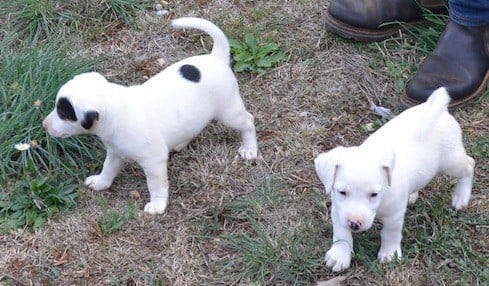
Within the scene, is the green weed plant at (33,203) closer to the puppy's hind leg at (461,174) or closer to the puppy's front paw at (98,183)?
the puppy's front paw at (98,183)

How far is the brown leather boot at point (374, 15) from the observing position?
13.4ft

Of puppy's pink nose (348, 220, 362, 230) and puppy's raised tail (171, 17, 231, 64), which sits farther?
puppy's raised tail (171, 17, 231, 64)

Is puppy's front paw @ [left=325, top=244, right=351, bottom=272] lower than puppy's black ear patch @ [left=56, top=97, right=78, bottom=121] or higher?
lower

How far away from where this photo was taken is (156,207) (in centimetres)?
328

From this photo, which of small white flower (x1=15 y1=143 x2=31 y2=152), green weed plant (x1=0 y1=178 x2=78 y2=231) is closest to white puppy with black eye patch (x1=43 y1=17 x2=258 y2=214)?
green weed plant (x1=0 y1=178 x2=78 y2=231)

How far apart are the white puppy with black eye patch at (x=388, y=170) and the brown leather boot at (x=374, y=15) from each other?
116 cm

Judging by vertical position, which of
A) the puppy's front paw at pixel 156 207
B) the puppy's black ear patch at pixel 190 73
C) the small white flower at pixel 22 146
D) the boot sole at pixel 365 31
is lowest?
the puppy's front paw at pixel 156 207

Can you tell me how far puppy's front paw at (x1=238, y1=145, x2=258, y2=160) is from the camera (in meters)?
3.54

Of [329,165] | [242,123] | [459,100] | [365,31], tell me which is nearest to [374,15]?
[365,31]

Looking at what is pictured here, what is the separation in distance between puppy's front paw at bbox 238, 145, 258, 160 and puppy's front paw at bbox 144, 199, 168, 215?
1.44 feet

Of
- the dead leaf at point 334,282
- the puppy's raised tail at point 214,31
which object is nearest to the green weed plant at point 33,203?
the puppy's raised tail at point 214,31

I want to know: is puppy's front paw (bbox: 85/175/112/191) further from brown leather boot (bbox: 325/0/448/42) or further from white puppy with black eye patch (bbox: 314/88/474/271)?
brown leather boot (bbox: 325/0/448/42)

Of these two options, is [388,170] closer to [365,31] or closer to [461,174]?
[461,174]

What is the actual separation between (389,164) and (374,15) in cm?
161
